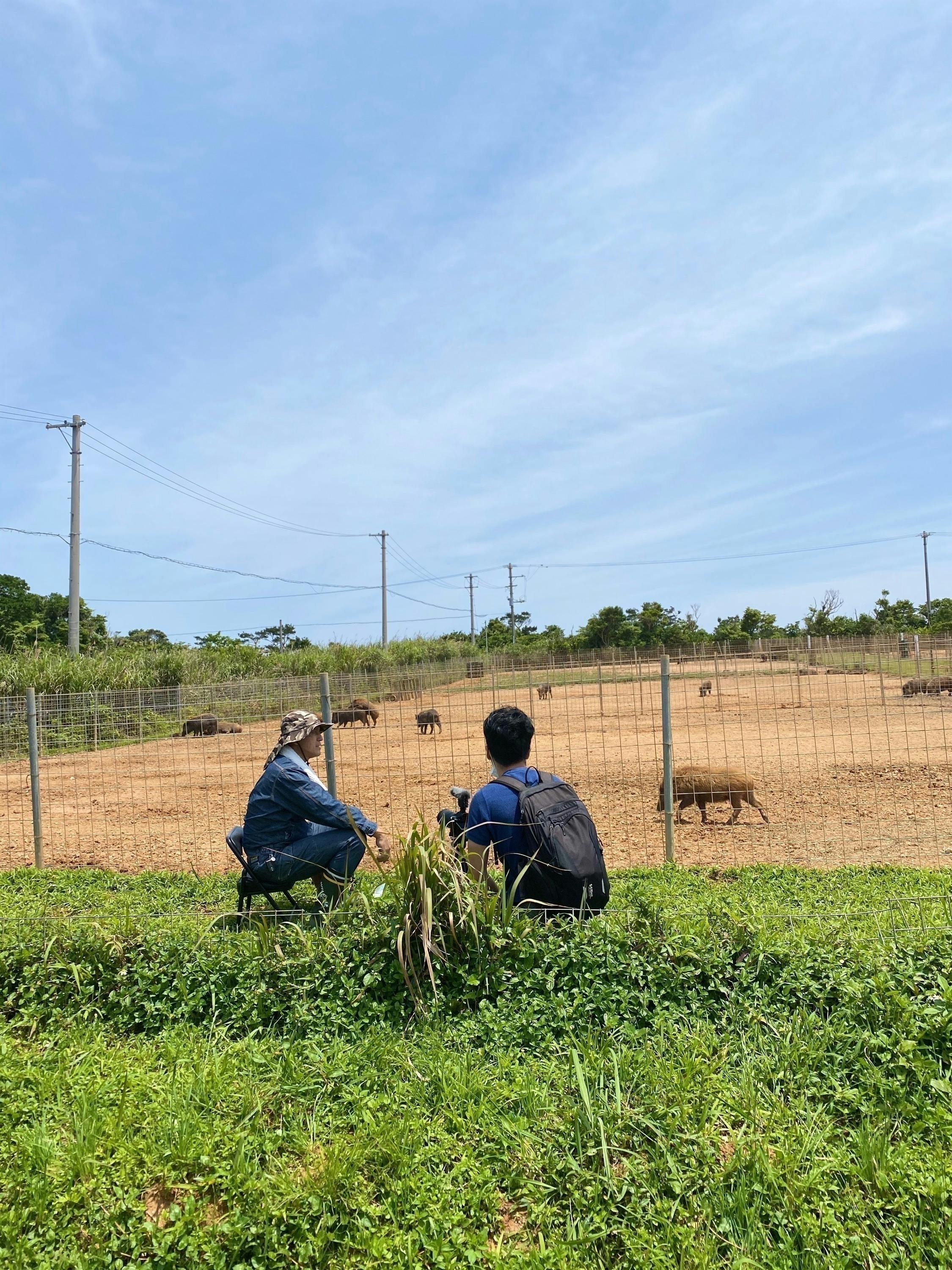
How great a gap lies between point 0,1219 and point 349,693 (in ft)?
18.3

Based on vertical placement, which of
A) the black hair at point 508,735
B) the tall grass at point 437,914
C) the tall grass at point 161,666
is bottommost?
the tall grass at point 437,914

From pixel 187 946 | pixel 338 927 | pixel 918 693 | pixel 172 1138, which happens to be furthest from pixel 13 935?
pixel 918 693

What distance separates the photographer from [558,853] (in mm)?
3799

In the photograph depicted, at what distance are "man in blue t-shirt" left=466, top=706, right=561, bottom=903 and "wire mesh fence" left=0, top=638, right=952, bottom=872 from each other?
3005mm

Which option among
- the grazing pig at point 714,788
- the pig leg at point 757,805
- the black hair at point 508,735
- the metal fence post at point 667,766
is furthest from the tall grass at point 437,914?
A: the pig leg at point 757,805

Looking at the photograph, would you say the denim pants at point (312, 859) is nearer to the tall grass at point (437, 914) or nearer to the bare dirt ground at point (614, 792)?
the bare dirt ground at point (614, 792)

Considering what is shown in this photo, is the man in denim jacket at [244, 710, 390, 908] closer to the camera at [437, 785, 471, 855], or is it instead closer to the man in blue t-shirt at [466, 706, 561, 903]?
the camera at [437, 785, 471, 855]

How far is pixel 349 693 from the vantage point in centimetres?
791

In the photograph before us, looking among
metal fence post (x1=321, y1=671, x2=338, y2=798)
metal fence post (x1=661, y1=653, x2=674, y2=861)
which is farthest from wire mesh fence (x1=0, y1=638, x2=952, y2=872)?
metal fence post (x1=661, y1=653, x2=674, y2=861)

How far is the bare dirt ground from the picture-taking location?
804 cm

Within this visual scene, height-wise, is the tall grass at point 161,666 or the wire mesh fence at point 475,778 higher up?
the tall grass at point 161,666

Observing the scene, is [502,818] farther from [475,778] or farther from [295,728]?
[475,778]

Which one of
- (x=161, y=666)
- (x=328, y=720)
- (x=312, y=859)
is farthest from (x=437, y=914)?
(x=161, y=666)

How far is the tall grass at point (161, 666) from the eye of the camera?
2223 centimetres
